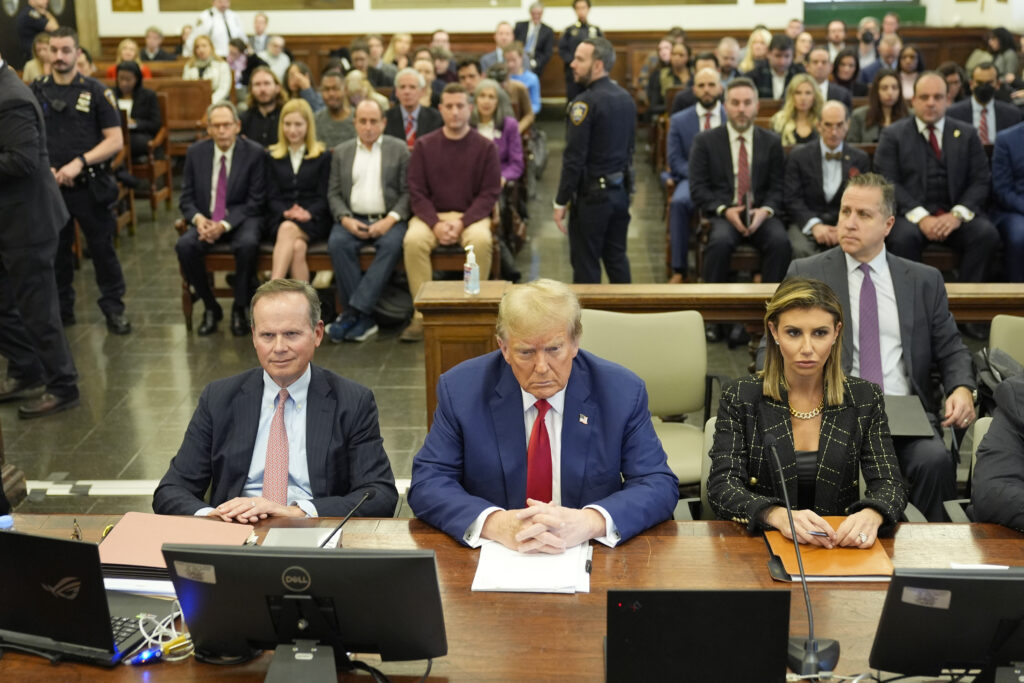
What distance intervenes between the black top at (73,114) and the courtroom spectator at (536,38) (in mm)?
8150

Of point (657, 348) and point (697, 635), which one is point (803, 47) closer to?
point (657, 348)

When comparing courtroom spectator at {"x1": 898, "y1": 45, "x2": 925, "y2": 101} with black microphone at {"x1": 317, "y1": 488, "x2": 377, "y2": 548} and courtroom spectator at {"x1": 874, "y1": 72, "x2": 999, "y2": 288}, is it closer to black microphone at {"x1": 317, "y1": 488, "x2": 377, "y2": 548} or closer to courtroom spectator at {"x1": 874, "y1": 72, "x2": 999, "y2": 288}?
courtroom spectator at {"x1": 874, "y1": 72, "x2": 999, "y2": 288}

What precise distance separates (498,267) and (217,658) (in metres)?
4.76

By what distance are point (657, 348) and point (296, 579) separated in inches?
86.5

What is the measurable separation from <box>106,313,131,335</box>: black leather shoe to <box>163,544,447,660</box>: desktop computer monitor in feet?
16.1

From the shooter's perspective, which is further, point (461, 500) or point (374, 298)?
point (374, 298)

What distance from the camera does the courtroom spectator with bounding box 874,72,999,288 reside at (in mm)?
6180

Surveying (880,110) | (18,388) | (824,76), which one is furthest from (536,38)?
(18,388)

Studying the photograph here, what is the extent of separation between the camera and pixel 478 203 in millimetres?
6633

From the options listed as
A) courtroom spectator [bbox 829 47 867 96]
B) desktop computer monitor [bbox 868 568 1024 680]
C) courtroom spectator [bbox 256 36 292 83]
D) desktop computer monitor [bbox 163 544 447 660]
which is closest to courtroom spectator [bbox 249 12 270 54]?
courtroom spectator [bbox 256 36 292 83]

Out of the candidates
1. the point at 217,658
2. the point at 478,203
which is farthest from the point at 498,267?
the point at 217,658

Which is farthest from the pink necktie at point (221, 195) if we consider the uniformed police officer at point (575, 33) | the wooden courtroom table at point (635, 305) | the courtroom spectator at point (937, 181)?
the uniformed police officer at point (575, 33)

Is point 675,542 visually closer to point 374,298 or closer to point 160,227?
point 374,298

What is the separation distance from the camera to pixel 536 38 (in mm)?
14125
